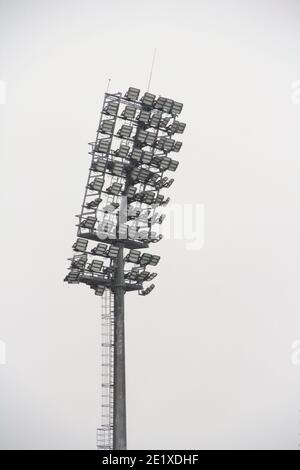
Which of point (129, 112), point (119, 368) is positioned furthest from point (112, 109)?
point (119, 368)

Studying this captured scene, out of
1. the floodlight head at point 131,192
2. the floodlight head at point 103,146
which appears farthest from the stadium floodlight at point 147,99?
the floodlight head at point 131,192

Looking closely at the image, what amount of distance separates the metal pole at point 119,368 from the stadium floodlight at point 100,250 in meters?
1.75

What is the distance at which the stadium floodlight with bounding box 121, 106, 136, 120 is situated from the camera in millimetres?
71500

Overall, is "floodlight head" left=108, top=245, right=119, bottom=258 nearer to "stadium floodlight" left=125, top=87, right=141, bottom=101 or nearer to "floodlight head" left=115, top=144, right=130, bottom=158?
"floodlight head" left=115, top=144, right=130, bottom=158

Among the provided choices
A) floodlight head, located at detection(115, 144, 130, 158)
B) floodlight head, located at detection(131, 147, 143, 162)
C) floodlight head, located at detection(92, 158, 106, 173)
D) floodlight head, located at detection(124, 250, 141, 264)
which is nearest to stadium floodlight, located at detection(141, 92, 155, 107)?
floodlight head, located at detection(131, 147, 143, 162)

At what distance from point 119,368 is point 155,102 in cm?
1963

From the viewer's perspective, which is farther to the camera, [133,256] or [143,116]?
[143,116]

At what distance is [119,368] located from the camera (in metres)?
69.3

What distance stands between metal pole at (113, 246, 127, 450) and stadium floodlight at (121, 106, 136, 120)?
10604mm

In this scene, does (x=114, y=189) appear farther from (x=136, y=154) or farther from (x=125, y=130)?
(x=125, y=130)
